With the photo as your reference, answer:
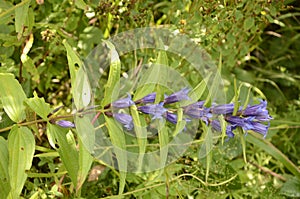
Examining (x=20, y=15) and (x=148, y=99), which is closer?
(x=148, y=99)

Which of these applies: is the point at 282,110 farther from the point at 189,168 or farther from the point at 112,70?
the point at 112,70

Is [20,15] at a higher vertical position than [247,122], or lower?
higher

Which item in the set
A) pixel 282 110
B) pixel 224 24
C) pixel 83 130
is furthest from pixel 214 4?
pixel 282 110

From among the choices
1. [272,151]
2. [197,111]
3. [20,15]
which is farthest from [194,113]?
[272,151]

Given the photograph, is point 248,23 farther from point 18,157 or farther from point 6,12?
point 18,157

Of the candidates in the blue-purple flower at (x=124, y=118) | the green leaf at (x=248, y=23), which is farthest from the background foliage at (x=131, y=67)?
the blue-purple flower at (x=124, y=118)

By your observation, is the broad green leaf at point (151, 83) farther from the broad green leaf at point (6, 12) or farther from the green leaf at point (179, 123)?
the broad green leaf at point (6, 12)
